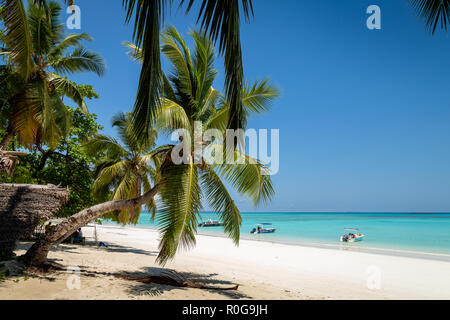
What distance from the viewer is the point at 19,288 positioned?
16.4 feet

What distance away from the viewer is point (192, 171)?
21.3 ft

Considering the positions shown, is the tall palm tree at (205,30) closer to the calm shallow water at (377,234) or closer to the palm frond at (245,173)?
the palm frond at (245,173)

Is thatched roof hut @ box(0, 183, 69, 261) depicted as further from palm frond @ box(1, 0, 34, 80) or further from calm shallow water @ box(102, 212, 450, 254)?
calm shallow water @ box(102, 212, 450, 254)

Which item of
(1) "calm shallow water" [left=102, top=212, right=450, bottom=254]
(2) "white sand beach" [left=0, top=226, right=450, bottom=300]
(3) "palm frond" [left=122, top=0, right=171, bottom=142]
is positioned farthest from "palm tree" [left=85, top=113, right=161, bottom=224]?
(1) "calm shallow water" [left=102, top=212, right=450, bottom=254]

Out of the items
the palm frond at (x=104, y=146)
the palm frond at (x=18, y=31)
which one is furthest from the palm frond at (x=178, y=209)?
the palm frond at (x=104, y=146)

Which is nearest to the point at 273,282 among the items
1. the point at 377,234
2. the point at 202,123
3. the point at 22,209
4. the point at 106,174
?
the point at 202,123

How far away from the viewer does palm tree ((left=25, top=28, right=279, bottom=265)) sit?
6.25 m

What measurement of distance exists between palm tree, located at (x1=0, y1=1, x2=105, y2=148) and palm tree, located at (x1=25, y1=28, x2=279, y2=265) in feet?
11.4

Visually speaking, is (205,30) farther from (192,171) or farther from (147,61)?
(192,171)

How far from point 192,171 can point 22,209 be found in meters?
4.17

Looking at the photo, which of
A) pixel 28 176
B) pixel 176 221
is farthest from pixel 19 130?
pixel 176 221

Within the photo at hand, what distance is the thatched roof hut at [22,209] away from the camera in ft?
21.9

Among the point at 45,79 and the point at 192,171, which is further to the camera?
the point at 45,79
